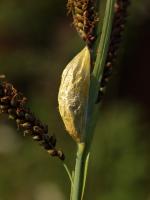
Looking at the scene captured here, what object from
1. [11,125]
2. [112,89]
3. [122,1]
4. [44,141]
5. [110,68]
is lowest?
[11,125]

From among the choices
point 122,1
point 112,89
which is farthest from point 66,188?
point 122,1

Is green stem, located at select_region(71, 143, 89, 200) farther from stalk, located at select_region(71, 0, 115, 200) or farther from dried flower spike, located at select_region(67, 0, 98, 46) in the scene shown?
dried flower spike, located at select_region(67, 0, 98, 46)

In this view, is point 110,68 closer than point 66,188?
Yes

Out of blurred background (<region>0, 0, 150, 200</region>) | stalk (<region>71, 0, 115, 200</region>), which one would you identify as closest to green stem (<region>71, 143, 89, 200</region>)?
stalk (<region>71, 0, 115, 200</region>)

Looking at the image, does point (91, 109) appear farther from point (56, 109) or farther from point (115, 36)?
point (56, 109)

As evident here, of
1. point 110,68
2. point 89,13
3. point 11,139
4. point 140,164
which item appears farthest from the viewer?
point 11,139

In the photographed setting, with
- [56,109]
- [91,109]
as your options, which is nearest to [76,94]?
[91,109]

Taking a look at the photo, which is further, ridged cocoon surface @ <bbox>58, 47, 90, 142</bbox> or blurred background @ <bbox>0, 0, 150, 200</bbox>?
blurred background @ <bbox>0, 0, 150, 200</bbox>

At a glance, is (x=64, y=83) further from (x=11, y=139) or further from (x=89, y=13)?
(x=11, y=139)
